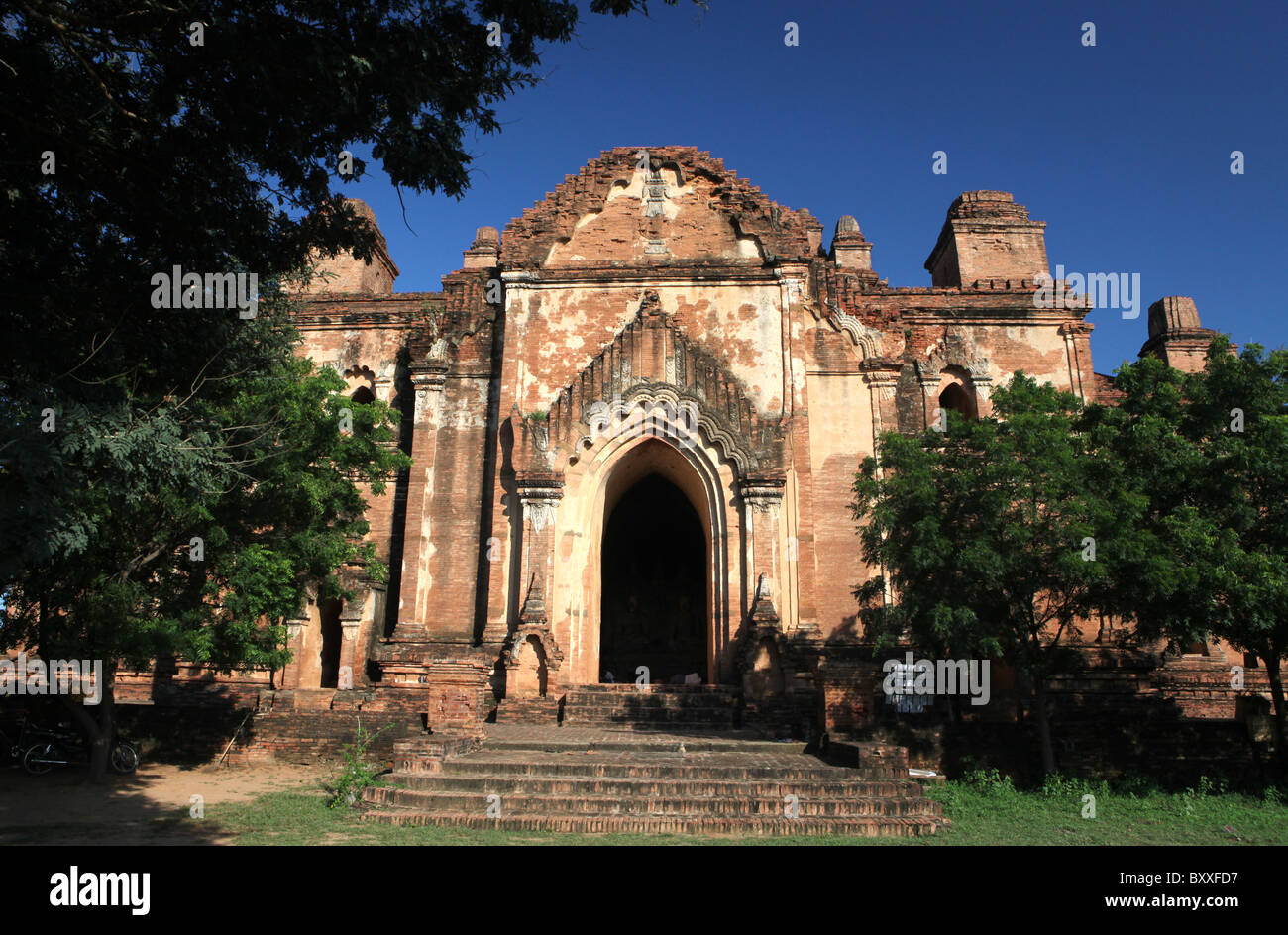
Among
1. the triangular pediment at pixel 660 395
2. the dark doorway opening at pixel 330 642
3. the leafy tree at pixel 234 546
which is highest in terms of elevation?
the triangular pediment at pixel 660 395

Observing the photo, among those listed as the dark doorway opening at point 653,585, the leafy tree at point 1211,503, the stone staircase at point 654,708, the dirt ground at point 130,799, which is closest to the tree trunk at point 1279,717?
the leafy tree at point 1211,503

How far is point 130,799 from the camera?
11977 millimetres

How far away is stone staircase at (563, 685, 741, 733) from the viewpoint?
1552 centimetres

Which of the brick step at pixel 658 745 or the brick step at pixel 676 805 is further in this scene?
the brick step at pixel 658 745

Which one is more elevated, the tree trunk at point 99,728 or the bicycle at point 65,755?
the tree trunk at point 99,728

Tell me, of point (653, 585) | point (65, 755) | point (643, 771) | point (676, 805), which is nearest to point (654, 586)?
point (653, 585)

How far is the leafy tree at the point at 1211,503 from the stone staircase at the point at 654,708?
682 centimetres

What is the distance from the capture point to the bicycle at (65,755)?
1395 cm

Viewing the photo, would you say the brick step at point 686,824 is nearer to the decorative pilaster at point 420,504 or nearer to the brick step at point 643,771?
the brick step at point 643,771

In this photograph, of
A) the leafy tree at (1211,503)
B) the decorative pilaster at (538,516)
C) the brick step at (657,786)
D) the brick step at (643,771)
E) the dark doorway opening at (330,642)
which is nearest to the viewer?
the brick step at (657,786)

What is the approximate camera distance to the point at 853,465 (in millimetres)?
19234

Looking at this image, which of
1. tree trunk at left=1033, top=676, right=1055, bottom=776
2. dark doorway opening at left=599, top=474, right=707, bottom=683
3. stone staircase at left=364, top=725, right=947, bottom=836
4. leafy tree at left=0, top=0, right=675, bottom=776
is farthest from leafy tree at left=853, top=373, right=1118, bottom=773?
dark doorway opening at left=599, top=474, right=707, bottom=683

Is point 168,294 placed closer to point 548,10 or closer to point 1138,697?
point 548,10

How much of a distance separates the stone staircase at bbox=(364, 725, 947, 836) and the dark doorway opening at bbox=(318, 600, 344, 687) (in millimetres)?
9248
